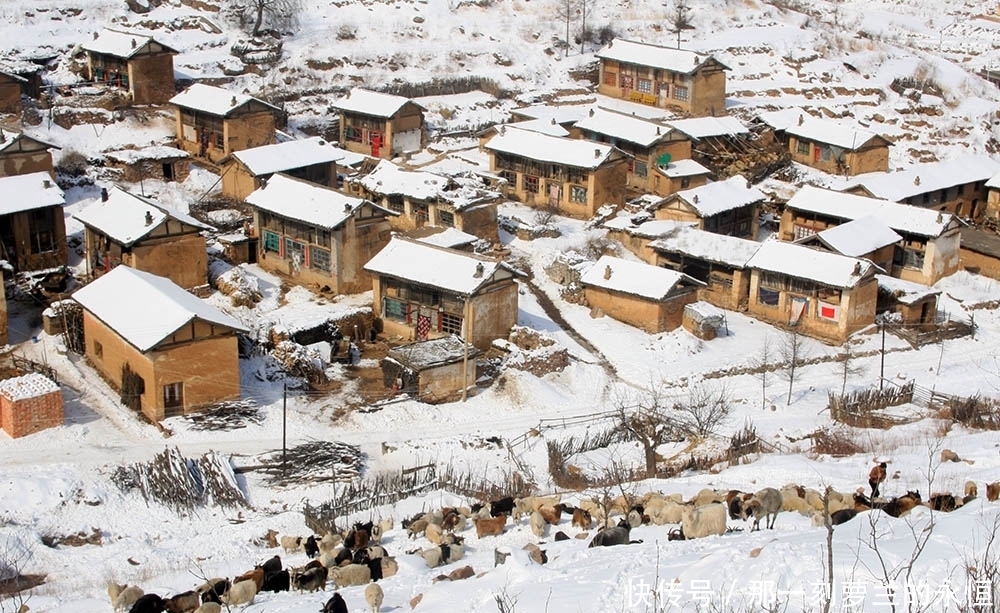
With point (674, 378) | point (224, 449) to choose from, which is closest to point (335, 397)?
point (224, 449)

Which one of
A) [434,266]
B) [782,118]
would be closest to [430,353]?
[434,266]

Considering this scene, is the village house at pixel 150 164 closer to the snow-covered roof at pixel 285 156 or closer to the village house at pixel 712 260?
the snow-covered roof at pixel 285 156

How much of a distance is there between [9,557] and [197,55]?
50528mm

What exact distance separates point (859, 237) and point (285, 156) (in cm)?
2719

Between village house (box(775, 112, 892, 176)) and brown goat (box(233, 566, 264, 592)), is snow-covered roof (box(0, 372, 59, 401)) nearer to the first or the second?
brown goat (box(233, 566, 264, 592))

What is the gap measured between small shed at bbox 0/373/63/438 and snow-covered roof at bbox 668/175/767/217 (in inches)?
1235

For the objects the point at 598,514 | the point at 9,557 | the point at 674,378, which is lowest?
the point at 674,378

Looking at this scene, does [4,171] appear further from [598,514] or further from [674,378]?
[598,514]

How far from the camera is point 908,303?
5056cm

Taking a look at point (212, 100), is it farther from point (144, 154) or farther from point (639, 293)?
point (639, 293)

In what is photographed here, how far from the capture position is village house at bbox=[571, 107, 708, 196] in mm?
62844

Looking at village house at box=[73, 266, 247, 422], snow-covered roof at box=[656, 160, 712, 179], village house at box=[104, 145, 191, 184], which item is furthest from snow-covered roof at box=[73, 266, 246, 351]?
snow-covered roof at box=[656, 160, 712, 179]

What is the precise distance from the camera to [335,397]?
134ft

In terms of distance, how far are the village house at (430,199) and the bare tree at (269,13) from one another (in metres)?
24.0
